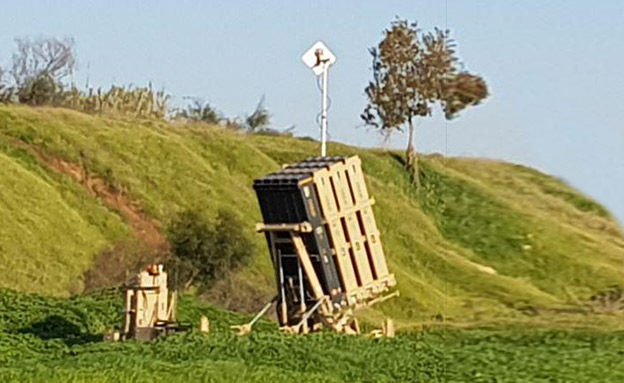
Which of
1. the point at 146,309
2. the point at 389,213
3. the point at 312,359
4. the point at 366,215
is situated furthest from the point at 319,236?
the point at 389,213

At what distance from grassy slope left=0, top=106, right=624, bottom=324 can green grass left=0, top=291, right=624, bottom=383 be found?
8.95m

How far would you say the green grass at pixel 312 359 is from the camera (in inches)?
593

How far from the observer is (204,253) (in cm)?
3322

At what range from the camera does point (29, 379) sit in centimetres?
1452

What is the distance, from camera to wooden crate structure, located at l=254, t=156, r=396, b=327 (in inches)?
770

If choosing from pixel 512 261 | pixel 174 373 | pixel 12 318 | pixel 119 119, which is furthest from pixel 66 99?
pixel 174 373

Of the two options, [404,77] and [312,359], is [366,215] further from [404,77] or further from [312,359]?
[404,77]

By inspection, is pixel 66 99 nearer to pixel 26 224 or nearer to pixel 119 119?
pixel 119 119

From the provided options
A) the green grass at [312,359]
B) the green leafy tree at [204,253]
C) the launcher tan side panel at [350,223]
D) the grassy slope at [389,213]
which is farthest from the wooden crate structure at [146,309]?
the green leafy tree at [204,253]

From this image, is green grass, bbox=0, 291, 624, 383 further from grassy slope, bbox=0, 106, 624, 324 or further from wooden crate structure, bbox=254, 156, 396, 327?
grassy slope, bbox=0, 106, 624, 324

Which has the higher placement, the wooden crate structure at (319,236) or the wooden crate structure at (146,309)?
the wooden crate structure at (319,236)

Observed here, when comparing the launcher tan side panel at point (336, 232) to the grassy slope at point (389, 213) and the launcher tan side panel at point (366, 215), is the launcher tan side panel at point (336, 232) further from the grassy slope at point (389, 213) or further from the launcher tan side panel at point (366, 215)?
the grassy slope at point (389, 213)

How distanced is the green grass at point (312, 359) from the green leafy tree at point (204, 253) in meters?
11.9

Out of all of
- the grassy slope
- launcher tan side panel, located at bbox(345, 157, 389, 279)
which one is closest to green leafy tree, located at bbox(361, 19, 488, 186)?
the grassy slope
